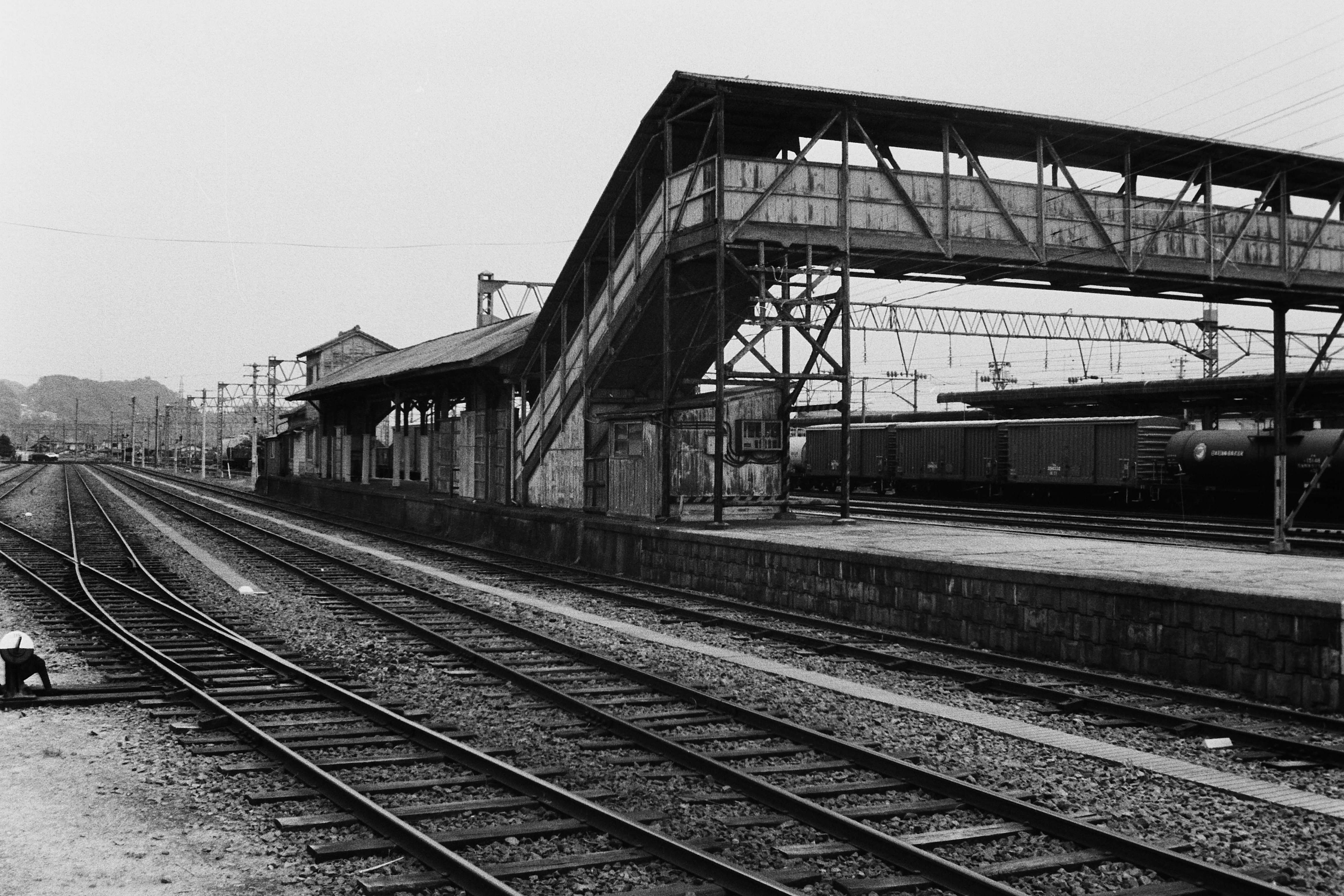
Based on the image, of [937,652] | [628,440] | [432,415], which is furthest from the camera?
[432,415]

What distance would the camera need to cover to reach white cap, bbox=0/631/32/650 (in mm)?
8672

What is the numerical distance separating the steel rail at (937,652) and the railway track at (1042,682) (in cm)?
1

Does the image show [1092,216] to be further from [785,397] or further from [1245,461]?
[1245,461]

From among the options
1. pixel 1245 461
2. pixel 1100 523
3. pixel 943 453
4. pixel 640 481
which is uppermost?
pixel 943 453

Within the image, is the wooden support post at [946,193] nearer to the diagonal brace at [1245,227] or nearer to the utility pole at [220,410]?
the diagonal brace at [1245,227]

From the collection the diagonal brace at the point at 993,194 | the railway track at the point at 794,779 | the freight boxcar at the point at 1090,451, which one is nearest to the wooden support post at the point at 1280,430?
the diagonal brace at the point at 993,194

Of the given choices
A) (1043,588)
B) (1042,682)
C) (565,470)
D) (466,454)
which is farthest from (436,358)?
(1042,682)

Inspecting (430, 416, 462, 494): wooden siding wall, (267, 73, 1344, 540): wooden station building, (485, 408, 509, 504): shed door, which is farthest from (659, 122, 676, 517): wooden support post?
(430, 416, 462, 494): wooden siding wall

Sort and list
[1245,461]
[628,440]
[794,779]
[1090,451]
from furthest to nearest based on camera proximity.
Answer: [1090,451] → [1245,461] → [628,440] → [794,779]

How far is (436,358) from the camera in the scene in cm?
3177

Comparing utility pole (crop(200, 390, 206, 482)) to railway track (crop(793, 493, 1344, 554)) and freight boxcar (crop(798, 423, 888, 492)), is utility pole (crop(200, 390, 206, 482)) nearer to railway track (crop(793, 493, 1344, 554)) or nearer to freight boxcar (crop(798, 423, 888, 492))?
freight boxcar (crop(798, 423, 888, 492))

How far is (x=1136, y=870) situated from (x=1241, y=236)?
17.9m

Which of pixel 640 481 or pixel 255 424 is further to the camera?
pixel 255 424

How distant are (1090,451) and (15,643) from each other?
1168 inches
